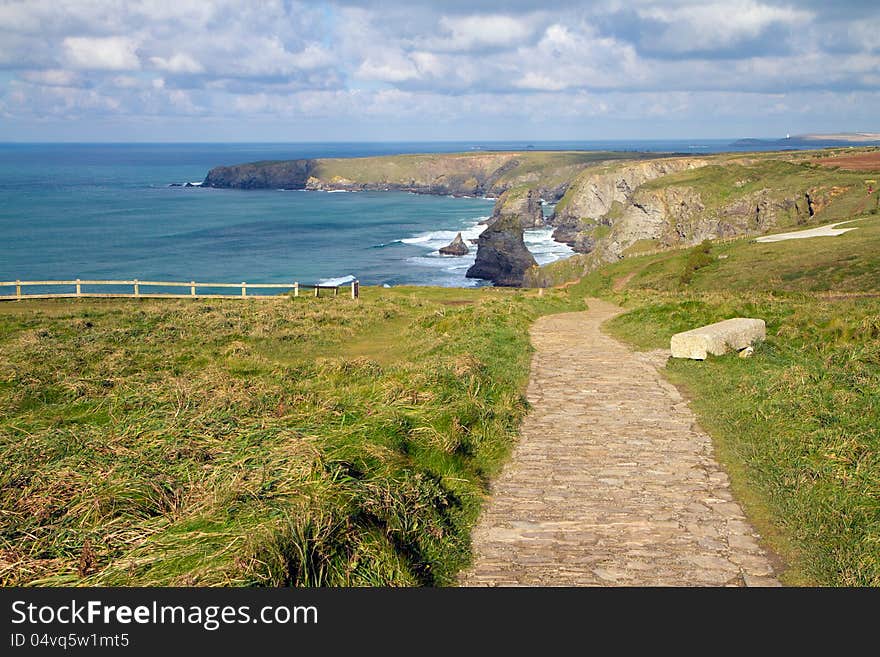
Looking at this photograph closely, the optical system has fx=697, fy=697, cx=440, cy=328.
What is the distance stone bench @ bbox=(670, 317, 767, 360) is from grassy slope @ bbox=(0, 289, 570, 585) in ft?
11.3

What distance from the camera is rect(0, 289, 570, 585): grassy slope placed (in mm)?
5945

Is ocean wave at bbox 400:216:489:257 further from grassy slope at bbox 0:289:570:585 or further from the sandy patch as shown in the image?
grassy slope at bbox 0:289:570:585

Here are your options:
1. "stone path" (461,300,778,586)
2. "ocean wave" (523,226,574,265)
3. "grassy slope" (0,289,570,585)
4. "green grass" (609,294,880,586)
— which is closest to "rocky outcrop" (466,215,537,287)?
"ocean wave" (523,226,574,265)

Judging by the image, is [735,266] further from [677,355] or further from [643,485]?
[643,485]

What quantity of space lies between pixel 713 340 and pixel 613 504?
26.2 feet

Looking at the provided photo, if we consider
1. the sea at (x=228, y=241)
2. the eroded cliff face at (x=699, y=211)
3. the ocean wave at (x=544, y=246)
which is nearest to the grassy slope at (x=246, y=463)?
the eroded cliff face at (x=699, y=211)

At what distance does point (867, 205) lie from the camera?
49500 mm

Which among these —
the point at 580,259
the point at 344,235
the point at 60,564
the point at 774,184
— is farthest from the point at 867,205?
the point at 344,235

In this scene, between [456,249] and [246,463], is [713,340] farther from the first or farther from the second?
[456,249]

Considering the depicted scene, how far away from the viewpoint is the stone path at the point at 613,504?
645 centimetres

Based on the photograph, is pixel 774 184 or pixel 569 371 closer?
pixel 569 371

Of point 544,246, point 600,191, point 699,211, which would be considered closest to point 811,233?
point 699,211

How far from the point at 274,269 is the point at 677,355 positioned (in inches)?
3569

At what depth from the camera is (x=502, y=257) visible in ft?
335
